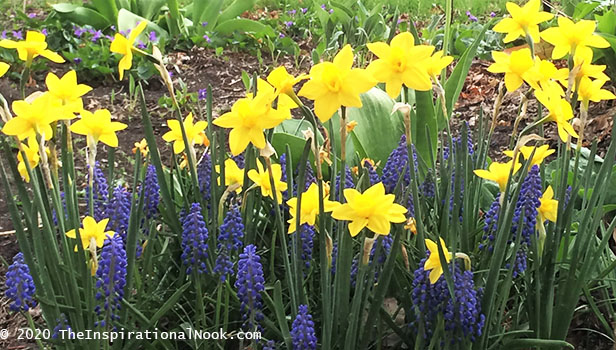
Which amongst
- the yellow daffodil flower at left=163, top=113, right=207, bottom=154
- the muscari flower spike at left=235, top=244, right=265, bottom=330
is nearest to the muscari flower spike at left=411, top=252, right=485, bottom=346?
the muscari flower spike at left=235, top=244, right=265, bottom=330

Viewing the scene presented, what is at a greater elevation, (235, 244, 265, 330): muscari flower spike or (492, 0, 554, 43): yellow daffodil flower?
(492, 0, 554, 43): yellow daffodil flower

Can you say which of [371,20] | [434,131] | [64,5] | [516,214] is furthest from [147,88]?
[516,214]

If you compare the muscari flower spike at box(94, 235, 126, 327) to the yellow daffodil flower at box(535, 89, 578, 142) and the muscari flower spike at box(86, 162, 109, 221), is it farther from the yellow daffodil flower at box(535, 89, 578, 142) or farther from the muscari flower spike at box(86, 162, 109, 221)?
the yellow daffodil flower at box(535, 89, 578, 142)

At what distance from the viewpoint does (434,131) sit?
226cm

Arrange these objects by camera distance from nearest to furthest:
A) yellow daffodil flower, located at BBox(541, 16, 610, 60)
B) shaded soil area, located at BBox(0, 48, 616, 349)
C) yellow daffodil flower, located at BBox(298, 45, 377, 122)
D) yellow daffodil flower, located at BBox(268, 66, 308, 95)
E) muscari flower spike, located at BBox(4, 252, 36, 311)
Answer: yellow daffodil flower, located at BBox(298, 45, 377, 122) → yellow daffodil flower, located at BBox(268, 66, 308, 95) → muscari flower spike, located at BBox(4, 252, 36, 311) → yellow daffodil flower, located at BBox(541, 16, 610, 60) → shaded soil area, located at BBox(0, 48, 616, 349)

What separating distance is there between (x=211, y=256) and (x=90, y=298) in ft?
1.05

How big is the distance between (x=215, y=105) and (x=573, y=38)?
2.71 metres

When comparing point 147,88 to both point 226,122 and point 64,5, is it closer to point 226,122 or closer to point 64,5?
point 64,5

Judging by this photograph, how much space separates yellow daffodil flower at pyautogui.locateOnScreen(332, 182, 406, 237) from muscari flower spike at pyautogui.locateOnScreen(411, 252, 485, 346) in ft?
0.71

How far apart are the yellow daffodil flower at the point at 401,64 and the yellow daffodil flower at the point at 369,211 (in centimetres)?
18

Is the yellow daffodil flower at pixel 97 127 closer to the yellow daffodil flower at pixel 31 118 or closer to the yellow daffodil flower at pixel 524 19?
the yellow daffodil flower at pixel 31 118

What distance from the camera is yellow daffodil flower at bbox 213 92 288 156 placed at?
1.13 metres

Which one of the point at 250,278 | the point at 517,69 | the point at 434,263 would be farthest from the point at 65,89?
the point at 517,69

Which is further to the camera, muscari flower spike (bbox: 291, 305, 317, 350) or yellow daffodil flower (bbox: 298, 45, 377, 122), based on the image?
muscari flower spike (bbox: 291, 305, 317, 350)
